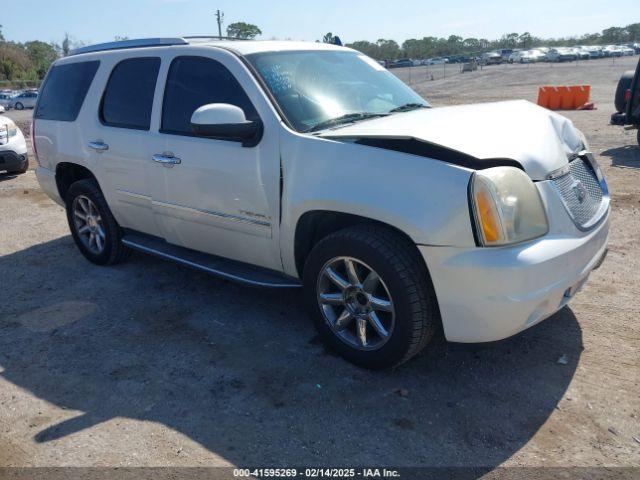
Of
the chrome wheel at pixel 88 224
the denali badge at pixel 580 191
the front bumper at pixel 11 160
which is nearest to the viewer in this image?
the denali badge at pixel 580 191

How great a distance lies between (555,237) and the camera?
3047 mm

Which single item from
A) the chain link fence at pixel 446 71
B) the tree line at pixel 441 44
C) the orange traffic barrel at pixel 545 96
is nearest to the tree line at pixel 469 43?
the tree line at pixel 441 44

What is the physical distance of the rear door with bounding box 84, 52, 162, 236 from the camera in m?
4.59

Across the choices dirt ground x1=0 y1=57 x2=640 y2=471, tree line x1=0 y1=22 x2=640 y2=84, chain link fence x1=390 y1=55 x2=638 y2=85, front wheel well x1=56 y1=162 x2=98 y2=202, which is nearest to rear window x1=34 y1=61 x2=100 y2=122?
front wheel well x1=56 y1=162 x2=98 y2=202

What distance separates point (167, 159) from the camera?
14.1 feet

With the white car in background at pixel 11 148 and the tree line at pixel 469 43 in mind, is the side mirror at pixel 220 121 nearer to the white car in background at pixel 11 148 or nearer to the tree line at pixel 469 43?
the white car in background at pixel 11 148

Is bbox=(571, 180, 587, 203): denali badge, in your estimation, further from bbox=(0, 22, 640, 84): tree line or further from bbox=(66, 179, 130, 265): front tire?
bbox=(0, 22, 640, 84): tree line

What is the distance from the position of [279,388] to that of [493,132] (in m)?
1.91

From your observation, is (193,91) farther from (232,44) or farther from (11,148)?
(11,148)

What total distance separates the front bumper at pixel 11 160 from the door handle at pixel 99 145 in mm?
5572

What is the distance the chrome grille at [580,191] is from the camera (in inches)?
127

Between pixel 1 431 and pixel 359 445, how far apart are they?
1.93 meters

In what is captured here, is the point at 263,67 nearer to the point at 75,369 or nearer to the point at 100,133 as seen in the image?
the point at 100,133

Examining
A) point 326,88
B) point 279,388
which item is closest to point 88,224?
point 326,88
